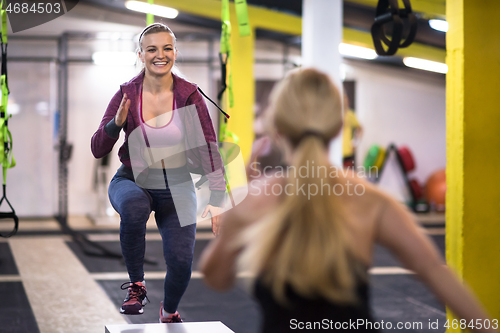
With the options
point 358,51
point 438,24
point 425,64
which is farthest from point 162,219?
point 425,64

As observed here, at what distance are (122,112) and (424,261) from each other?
1.39 m

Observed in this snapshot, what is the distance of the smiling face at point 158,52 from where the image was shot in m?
2.30

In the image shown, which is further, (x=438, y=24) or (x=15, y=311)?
(x=438, y=24)

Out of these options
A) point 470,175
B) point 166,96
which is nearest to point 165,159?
point 166,96

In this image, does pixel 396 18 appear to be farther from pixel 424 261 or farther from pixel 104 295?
pixel 104 295

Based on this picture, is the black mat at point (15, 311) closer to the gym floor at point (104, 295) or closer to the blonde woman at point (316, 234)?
the gym floor at point (104, 295)

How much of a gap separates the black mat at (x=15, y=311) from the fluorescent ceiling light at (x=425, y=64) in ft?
27.2

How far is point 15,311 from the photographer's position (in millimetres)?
3832

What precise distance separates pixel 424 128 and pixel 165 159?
390 inches

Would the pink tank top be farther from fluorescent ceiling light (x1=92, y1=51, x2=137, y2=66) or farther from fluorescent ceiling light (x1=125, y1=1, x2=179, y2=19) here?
fluorescent ceiling light (x1=92, y1=51, x2=137, y2=66)

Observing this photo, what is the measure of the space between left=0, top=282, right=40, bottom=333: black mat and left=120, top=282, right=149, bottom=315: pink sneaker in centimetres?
141

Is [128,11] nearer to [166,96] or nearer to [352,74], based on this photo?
[352,74]

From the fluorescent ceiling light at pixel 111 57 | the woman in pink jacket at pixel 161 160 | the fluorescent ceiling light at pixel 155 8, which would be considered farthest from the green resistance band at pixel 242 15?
the fluorescent ceiling light at pixel 111 57

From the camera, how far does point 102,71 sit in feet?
31.2
